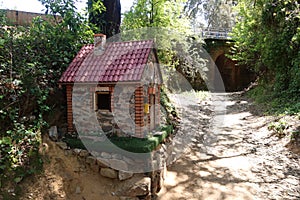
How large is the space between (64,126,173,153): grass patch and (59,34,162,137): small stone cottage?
22 centimetres

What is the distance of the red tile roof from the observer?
16.1ft

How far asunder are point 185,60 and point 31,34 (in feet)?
30.6

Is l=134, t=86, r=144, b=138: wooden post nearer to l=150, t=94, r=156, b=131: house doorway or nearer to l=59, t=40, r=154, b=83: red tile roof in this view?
l=59, t=40, r=154, b=83: red tile roof

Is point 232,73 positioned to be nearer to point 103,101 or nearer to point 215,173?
point 215,173

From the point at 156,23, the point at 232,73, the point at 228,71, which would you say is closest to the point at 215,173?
the point at 156,23

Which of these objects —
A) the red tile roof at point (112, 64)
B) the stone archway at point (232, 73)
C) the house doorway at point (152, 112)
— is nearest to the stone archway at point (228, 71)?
the stone archway at point (232, 73)

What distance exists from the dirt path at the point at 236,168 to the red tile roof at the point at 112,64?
2.68 m

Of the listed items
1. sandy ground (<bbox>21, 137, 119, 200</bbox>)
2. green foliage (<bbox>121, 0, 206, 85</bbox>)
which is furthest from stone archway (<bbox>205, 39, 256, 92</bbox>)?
sandy ground (<bbox>21, 137, 119, 200</bbox>)

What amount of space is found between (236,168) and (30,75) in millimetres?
5315

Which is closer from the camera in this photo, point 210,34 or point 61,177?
point 61,177

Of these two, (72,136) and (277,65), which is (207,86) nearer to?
(277,65)

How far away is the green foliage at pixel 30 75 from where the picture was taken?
4008 millimetres

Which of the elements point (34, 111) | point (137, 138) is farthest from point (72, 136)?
point (137, 138)

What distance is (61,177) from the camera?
4.30m
